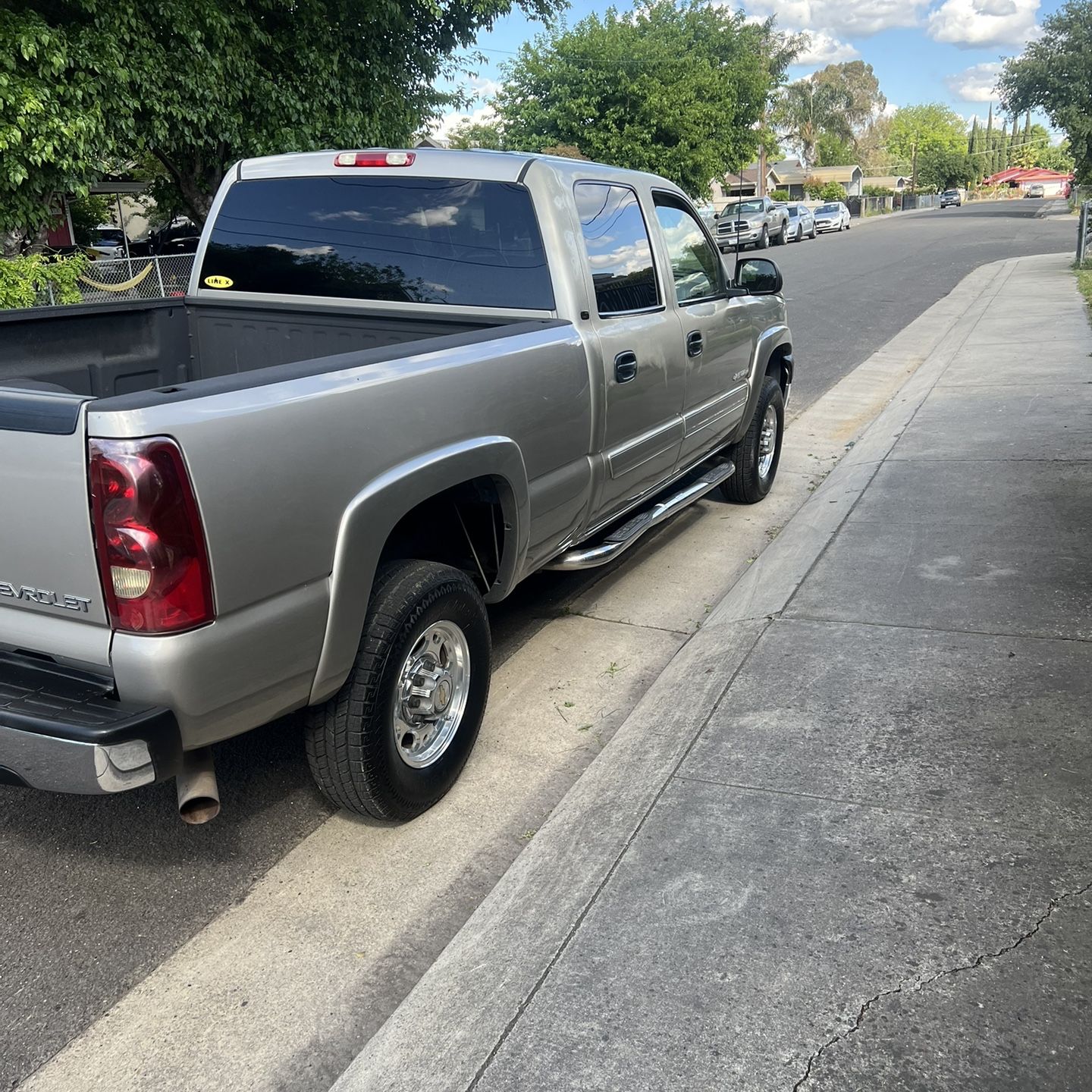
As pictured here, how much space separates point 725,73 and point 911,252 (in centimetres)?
1567

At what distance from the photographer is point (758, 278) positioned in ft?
21.2

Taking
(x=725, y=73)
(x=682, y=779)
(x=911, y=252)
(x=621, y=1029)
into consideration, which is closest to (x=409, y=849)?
(x=682, y=779)

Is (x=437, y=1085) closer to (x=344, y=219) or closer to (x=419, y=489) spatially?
(x=419, y=489)

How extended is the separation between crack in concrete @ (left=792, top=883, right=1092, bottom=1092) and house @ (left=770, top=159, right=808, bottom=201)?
335ft

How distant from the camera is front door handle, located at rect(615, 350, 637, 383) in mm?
4395

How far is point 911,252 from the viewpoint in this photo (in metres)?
30.8

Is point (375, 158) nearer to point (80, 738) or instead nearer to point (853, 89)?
point (80, 738)

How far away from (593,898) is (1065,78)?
32804 mm

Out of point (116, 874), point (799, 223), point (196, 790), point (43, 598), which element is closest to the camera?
point (43, 598)

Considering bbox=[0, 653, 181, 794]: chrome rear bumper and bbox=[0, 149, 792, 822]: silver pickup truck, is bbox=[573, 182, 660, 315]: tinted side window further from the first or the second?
bbox=[0, 653, 181, 794]: chrome rear bumper

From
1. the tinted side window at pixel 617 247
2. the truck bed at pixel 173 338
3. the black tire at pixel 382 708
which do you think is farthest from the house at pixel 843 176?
the black tire at pixel 382 708

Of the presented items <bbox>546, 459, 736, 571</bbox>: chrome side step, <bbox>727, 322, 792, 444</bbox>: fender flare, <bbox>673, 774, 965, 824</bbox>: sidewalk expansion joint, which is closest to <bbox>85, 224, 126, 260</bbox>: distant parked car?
<bbox>727, 322, 792, 444</bbox>: fender flare

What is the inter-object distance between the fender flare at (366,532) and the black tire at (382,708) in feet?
0.28

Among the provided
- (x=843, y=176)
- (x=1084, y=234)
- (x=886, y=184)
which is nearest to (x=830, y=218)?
(x=1084, y=234)
